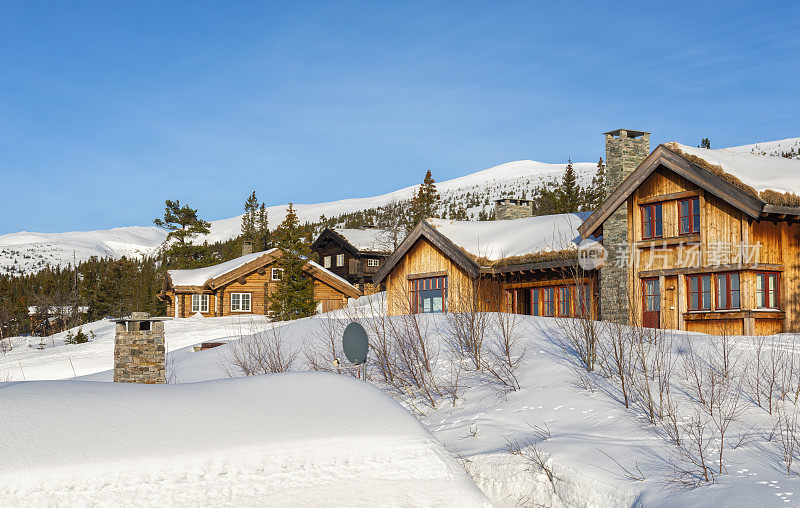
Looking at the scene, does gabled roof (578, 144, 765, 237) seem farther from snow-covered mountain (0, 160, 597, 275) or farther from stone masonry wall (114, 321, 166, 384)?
snow-covered mountain (0, 160, 597, 275)

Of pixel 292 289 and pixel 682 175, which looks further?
pixel 292 289

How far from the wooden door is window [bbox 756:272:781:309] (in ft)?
8.87

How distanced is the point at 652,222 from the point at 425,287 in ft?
32.4

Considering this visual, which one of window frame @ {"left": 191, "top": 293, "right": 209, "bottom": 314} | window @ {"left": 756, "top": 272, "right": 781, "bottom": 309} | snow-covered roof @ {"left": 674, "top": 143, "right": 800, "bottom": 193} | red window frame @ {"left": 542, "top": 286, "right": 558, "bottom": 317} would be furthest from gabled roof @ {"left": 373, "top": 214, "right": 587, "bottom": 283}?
window frame @ {"left": 191, "top": 293, "right": 209, "bottom": 314}

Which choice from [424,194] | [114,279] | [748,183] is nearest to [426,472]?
[748,183]

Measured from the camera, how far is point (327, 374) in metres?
7.83

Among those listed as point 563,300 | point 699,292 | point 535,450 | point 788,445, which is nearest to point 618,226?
point 699,292

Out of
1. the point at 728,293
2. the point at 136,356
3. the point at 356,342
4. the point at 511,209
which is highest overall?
the point at 511,209

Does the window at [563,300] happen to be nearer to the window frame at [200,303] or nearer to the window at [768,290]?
the window at [768,290]

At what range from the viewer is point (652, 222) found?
2086 centimetres

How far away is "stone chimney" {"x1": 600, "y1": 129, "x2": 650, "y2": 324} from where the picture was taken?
69.8 feet

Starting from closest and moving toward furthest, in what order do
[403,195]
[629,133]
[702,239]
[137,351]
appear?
[137,351] → [702,239] → [629,133] → [403,195]

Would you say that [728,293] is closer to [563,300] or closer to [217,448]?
[563,300]

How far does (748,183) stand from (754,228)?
1.22 m
